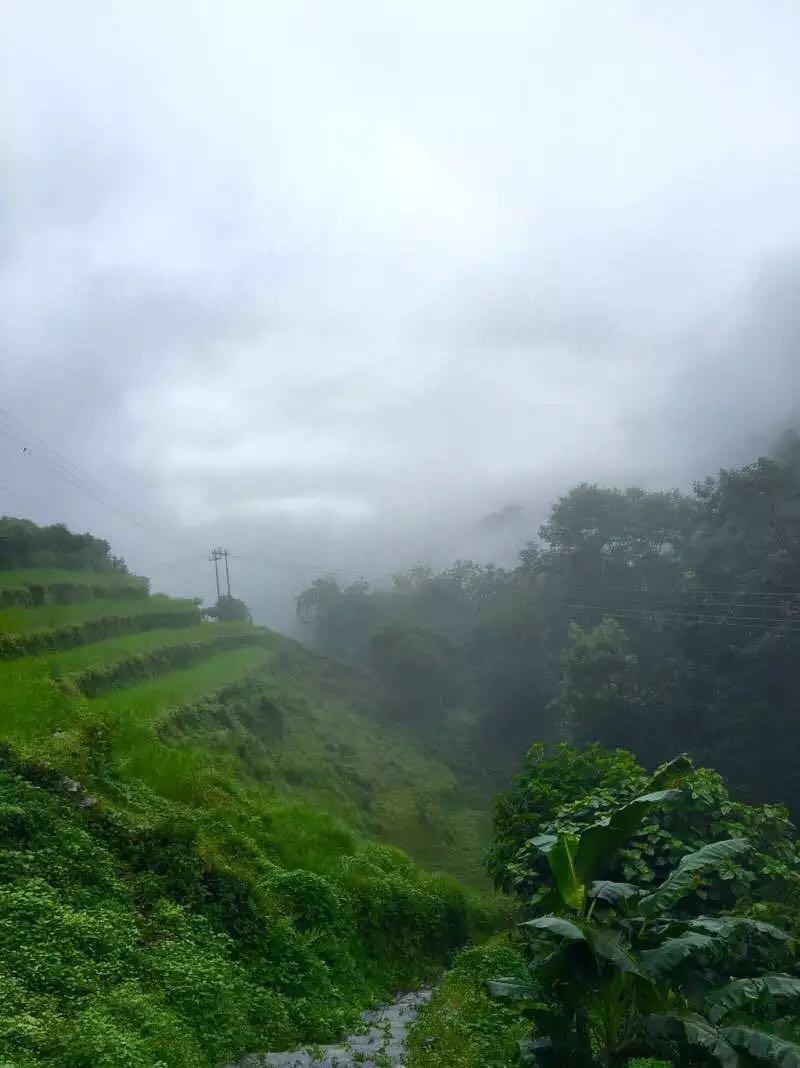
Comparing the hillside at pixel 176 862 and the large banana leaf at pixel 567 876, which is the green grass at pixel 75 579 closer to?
the hillside at pixel 176 862

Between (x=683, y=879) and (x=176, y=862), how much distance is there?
5713mm

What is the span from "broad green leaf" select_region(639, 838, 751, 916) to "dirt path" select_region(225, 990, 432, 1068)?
8.78ft

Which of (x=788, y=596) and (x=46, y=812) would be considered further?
→ (x=788, y=596)

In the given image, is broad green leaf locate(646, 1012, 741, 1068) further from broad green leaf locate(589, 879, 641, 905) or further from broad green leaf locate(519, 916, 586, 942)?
broad green leaf locate(589, 879, 641, 905)

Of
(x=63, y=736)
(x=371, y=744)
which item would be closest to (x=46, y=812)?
(x=63, y=736)

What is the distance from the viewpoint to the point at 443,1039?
843cm

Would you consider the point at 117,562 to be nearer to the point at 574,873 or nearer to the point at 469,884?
the point at 469,884

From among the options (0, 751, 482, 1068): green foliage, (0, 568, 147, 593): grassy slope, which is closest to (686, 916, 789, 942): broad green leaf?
(0, 751, 482, 1068): green foliage

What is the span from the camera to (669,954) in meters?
6.70

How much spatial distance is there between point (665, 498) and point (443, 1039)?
34817 millimetres

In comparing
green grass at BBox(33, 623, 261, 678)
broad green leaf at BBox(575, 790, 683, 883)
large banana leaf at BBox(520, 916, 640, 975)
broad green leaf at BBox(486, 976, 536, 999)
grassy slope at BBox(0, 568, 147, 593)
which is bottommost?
broad green leaf at BBox(486, 976, 536, 999)

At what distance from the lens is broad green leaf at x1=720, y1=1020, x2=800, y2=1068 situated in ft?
19.6

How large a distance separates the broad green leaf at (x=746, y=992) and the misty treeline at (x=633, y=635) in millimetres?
24056

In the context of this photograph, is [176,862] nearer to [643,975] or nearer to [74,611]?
[643,975]
